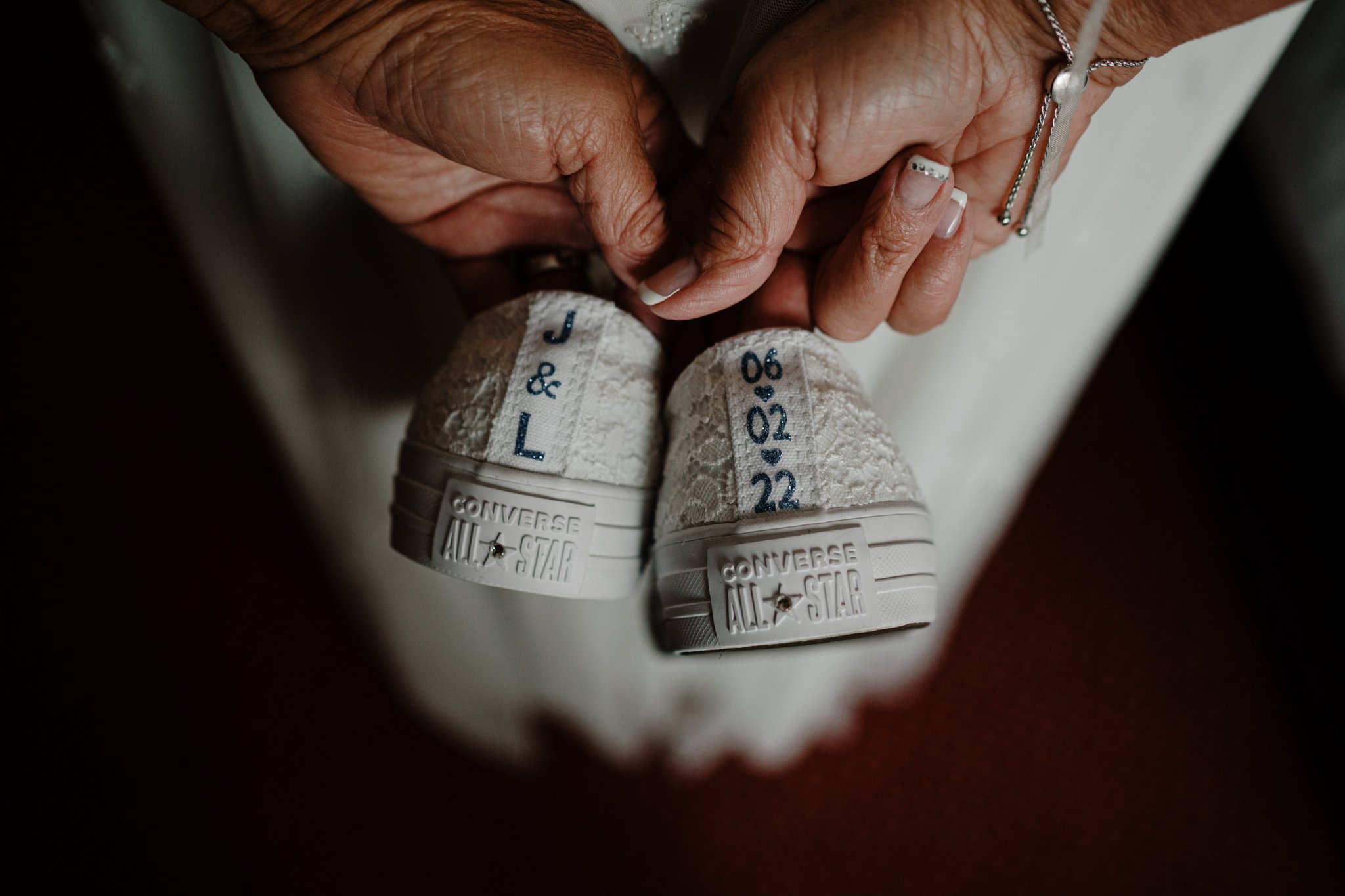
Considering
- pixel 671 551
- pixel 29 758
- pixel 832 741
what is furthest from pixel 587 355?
pixel 29 758

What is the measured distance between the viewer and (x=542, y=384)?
0.42 meters

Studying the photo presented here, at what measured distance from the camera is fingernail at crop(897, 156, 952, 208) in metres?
0.40

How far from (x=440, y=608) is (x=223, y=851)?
495 mm

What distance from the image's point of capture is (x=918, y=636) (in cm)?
→ 86

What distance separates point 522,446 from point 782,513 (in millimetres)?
138

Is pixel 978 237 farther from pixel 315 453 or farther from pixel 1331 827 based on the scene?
pixel 1331 827

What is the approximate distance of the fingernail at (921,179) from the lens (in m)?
0.40

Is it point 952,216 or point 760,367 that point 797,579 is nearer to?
point 760,367

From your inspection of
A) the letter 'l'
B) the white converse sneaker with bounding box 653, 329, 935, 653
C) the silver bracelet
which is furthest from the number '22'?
the silver bracelet

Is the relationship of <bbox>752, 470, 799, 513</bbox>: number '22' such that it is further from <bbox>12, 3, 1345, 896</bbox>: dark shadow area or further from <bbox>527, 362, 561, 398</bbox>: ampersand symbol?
<bbox>12, 3, 1345, 896</bbox>: dark shadow area

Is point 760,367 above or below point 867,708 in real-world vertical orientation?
above

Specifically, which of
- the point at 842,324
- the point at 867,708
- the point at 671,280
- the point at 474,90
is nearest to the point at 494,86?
the point at 474,90

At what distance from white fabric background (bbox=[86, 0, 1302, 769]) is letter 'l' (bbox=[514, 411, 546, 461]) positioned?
22 cm

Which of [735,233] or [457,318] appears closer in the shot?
[735,233]
